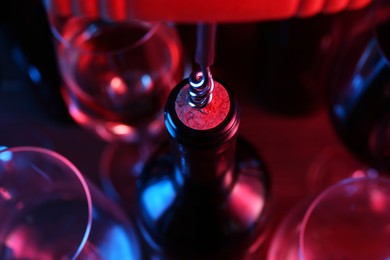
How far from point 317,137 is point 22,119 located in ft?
1.07

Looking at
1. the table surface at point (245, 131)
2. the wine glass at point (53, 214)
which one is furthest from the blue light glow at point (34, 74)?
the wine glass at point (53, 214)

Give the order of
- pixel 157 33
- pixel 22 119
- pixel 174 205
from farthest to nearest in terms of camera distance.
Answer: pixel 22 119
pixel 157 33
pixel 174 205

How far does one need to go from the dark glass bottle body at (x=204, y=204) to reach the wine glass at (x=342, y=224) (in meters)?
0.03

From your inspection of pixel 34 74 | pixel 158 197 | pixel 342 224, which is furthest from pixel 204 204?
pixel 34 74

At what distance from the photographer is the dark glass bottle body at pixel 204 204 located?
0.31 m

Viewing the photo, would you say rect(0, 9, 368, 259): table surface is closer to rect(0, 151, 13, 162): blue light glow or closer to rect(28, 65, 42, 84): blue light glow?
rect(28, 65, 42, 84): blue light glow

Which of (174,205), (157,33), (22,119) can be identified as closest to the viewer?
(174,205)

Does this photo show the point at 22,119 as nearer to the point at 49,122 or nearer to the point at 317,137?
the point at 49,122

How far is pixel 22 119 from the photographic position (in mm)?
536

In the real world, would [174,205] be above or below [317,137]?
above

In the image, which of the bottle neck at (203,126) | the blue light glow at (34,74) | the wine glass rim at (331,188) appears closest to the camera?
the bottle neck at (203,126)

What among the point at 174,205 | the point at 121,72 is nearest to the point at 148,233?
the point at 174,205

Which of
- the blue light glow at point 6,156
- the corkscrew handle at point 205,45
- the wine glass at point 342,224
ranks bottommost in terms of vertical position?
the wine glass at point 342,224

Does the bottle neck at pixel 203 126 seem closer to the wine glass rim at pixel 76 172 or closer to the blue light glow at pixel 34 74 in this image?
the wine glass rim at pixel 76 172
